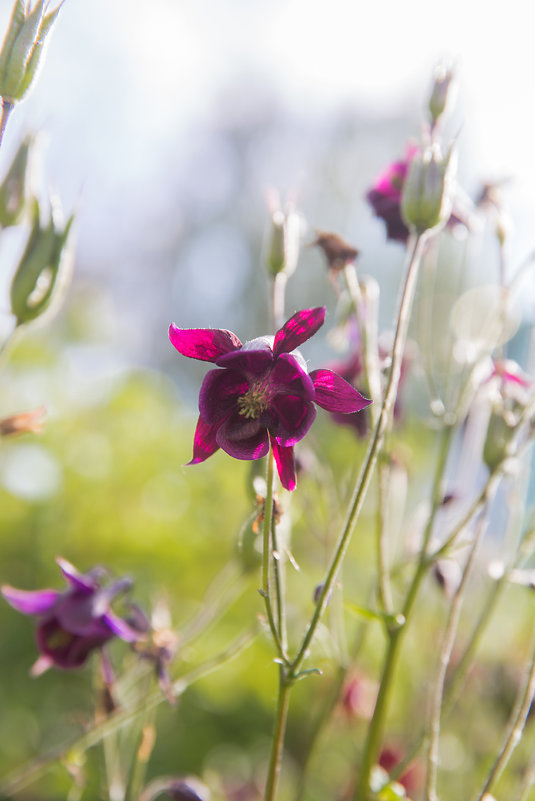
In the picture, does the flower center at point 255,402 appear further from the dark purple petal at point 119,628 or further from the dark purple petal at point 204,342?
the dark purple petal at point 119,628

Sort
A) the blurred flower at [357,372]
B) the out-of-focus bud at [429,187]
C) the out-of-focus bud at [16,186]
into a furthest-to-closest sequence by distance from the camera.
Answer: the blurred flower at [357,372]
the out-of-focus bud at [16,186]
the out-of-focus bud at [429,187]

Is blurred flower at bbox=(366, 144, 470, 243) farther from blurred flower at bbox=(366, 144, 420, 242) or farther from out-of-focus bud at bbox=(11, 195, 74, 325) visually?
out-of-focus bud at bbox=(11, 195, 74, 325)

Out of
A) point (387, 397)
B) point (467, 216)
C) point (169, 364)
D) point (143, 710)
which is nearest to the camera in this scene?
point (387, 397)

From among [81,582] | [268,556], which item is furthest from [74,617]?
[268,556]

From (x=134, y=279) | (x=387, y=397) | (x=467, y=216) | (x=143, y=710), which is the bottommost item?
(x=134, y=279)

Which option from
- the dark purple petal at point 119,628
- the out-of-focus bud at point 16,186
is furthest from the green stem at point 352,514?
the out-of-focus bud at point 16,186

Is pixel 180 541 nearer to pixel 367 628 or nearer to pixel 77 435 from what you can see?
pixel 77 435

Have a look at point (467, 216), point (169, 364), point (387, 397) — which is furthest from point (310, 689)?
point (169, 364)

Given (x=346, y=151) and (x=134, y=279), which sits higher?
(x=346, y=151)
